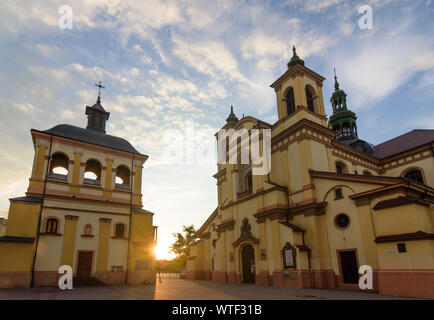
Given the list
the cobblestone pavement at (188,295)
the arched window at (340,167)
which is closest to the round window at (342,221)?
the cobblestone pavement at (188,295)

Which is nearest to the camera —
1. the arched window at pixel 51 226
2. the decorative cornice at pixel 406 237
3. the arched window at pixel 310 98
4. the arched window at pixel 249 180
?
the decorative cornice at pixel 406 237

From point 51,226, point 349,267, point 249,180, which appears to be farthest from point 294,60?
point 51,226

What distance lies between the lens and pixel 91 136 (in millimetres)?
27453

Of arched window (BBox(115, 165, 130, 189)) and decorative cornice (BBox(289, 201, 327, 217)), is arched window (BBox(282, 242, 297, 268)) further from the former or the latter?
arched window (BBox(115, 165, 130, 189))

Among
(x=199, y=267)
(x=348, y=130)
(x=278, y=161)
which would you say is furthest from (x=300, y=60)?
(x=199, y=267)

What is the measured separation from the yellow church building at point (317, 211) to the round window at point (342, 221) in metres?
0.07

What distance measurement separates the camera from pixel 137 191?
27297 millimetres

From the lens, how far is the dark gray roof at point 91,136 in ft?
84.0

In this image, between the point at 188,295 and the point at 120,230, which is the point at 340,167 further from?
the point at 120,230

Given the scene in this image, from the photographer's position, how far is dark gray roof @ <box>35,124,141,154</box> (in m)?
25.6

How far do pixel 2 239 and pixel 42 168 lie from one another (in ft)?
19.7

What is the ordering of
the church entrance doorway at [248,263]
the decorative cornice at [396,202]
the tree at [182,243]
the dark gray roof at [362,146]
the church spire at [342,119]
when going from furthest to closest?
the tree at [182,243]
the church spire at [342,119]
the dark gray roof at [362,146]
the church entrance doorway at [248,263]
the decorative cornice at [396,202]

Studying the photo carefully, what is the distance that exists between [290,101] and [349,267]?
15.0 metres

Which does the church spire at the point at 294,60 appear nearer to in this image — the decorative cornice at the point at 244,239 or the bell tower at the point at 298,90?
the bell tower at the point at 298,90
